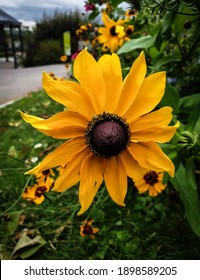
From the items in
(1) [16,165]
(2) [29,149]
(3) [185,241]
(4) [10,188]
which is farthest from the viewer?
(2) [29,149]

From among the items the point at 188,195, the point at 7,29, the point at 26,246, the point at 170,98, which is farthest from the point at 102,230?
the point at 7,29

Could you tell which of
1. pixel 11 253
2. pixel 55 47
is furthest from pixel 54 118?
pixel 55 47

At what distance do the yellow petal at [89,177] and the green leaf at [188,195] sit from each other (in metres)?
0.26

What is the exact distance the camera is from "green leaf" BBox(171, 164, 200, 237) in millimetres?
716

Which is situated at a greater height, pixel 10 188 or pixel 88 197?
pixel 88 197

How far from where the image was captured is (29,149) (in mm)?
1976

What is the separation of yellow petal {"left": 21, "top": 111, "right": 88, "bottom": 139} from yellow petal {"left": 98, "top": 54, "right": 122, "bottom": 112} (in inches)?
1.8

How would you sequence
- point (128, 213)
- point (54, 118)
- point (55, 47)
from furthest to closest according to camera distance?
point (55, 47)
point (128, 213)
point (54, 118)

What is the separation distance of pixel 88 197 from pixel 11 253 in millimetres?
743

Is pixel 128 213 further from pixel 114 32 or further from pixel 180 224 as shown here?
pixel 114 32

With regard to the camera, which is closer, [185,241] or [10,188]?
[185,241]

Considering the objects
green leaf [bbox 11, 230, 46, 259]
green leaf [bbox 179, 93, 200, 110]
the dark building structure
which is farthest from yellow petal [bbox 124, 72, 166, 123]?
the dark building structure

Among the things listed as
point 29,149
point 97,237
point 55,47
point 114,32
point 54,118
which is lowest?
point 55,47

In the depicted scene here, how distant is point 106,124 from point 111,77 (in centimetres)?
7
